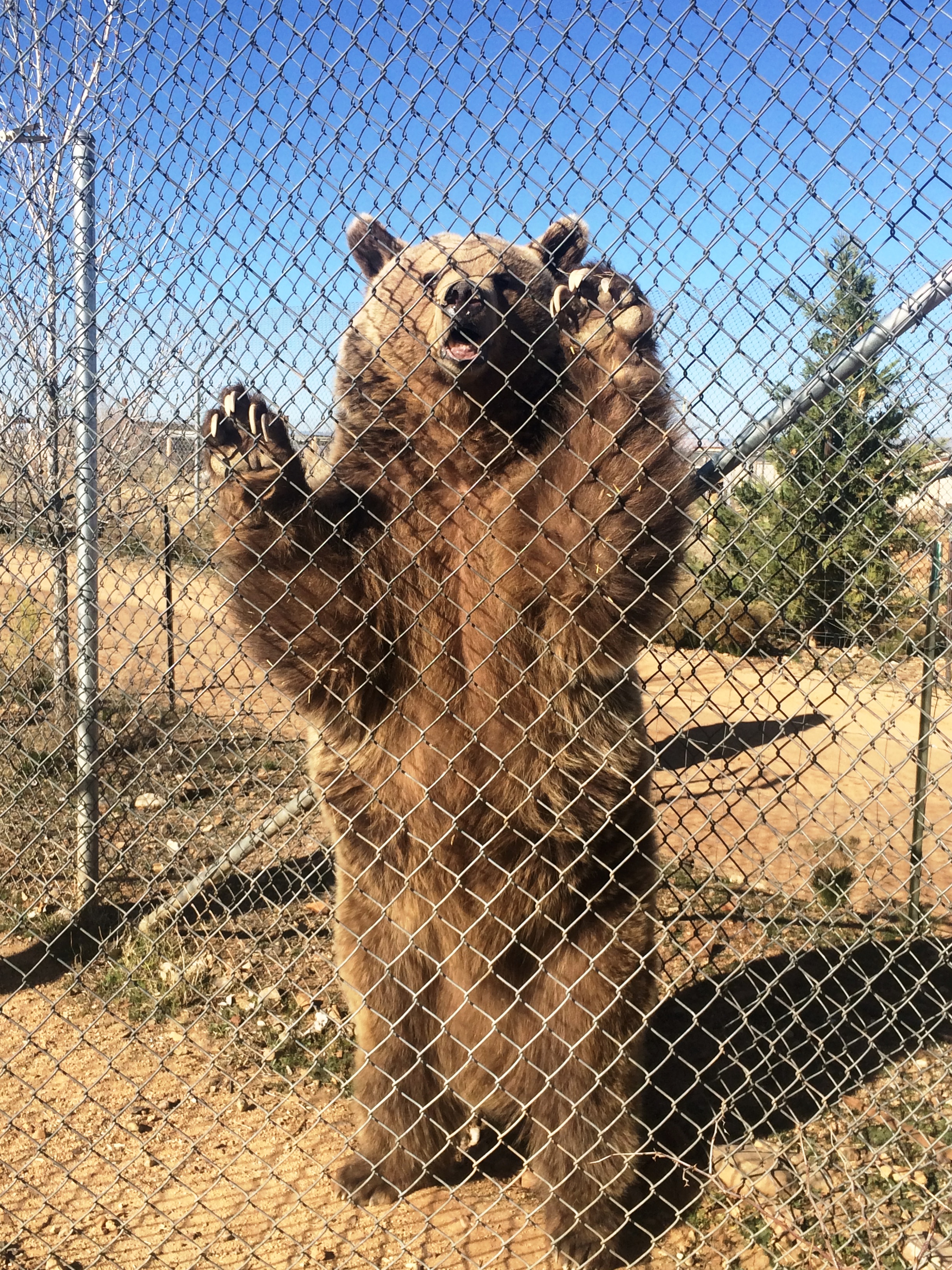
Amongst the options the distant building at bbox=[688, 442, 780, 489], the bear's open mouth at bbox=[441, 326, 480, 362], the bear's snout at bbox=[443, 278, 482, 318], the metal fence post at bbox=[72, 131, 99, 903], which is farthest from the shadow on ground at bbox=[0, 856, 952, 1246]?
the bear's snout at bbox=[443, 278, 482, 318]

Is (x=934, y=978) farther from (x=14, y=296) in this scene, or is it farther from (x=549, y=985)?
(x=14, y=296)

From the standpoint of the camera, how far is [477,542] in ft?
9.01

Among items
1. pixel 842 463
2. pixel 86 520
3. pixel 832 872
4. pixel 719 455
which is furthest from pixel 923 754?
pixel 86 520

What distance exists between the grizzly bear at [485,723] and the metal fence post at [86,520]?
80 cm

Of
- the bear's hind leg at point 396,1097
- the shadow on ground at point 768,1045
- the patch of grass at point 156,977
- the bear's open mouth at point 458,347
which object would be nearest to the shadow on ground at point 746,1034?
the shadow on ground at point 768,1045

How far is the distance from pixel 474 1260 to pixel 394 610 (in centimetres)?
206

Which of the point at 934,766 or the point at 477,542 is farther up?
the point at 934,766

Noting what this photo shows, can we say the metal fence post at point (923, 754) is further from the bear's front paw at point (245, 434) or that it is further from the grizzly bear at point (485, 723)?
the bear's front paw at point (245, 434)

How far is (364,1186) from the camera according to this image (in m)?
3.08

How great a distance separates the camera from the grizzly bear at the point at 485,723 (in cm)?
264

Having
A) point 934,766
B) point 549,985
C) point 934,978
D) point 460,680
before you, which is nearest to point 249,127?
point 460,680

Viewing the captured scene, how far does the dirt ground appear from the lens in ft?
9.00

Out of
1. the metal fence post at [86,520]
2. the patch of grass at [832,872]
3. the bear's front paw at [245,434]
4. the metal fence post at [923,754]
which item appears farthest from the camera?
the patch of grass at [832,872]

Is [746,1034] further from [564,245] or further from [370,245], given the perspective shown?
[370,245]
